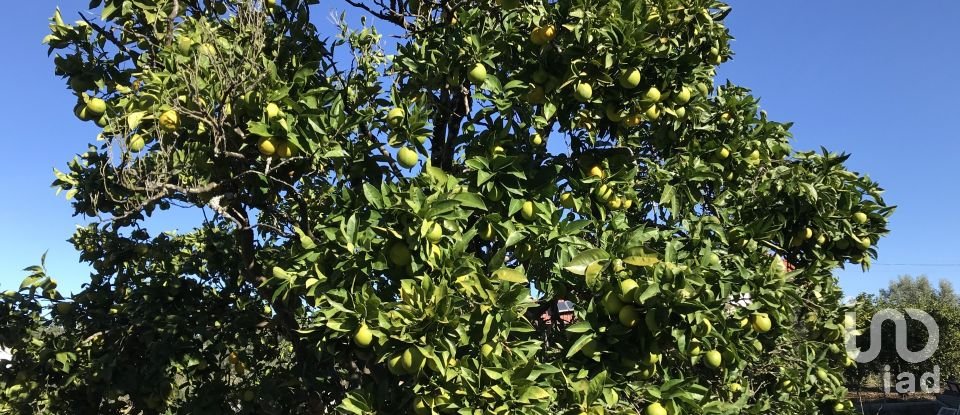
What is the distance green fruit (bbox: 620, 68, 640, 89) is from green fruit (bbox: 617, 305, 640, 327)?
40.5 inches

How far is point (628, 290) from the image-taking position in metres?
2.61

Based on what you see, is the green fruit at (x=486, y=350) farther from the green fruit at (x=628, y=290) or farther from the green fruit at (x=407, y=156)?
the green fruit at (x=407, y=156)

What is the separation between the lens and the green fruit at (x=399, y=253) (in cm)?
257

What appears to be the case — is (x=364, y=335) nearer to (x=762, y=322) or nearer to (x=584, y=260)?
(x=584, y=260)

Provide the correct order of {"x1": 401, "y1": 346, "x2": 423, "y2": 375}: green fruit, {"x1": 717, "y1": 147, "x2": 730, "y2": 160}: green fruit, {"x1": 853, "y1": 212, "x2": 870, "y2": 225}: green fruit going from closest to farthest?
{"x1": 401, "y1": 346, "x2": 423, "y2": 375}: green fruit < {"x1": 717, "y1": 147, "x2": 730, "y2": 160}: green fruit < {"x1": 853, "y1": 212, "x2": 870, "y2": 225}: green fruit

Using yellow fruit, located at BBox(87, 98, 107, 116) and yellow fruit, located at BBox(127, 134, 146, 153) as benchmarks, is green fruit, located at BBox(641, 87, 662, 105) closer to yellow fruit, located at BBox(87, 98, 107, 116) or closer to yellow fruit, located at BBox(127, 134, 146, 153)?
yellow fruit, located at BBox(127, 134, 146, 153)

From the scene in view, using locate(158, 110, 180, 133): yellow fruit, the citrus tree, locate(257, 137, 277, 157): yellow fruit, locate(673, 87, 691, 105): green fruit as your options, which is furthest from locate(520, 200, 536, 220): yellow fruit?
locate(158, 110, 180, 133): yellow fruit

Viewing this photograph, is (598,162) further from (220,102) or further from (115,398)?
(115,398)

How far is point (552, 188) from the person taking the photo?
313cm

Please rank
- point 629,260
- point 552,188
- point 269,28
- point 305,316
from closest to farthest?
point 629,260
point 552,188
point 269,28
point 305,316

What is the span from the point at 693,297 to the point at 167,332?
353cm

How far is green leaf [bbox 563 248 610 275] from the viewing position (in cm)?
274

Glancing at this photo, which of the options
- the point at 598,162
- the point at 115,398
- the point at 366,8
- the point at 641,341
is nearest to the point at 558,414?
the point at 641,341

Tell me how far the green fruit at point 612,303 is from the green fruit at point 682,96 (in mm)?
1065
